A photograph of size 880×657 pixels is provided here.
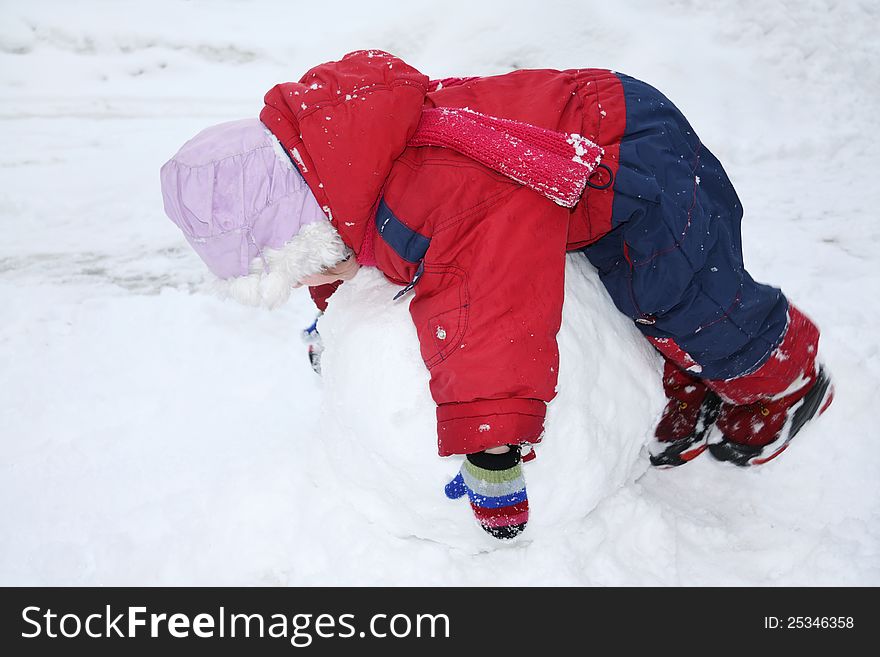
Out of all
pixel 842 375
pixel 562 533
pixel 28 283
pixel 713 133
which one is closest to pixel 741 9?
pixel 713 133

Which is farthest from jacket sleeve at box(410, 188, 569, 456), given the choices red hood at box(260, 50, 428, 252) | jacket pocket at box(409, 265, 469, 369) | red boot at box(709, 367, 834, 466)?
red boot at box(709, 367, 834, 466)

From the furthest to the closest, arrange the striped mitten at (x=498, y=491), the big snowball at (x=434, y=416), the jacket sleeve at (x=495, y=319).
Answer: the big snowball at (x=434, y=416) < the striped mitten at (x=498, y=491) < the jacket sleeve at (x=495, y=319)

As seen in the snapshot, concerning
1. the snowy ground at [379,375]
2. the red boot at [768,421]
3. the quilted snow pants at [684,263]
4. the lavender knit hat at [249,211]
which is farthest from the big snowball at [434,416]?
the red boot at [768,421]

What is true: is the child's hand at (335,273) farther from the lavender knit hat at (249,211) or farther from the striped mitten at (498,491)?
the striped mitten at (498,491)

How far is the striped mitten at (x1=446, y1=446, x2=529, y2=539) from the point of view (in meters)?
1.39

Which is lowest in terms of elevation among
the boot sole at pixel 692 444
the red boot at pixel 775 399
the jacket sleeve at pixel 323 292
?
the boot sole at pixel 692 444

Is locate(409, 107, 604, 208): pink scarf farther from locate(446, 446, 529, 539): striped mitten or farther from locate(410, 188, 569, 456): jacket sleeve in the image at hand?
locate(446, 446, 529, 539): striped mitten

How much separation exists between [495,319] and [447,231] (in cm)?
19

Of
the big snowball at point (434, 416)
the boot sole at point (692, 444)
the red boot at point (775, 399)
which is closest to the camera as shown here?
the big snowball at point (434, 416)

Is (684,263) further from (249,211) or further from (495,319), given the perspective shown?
(249,211)

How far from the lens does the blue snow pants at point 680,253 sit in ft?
4.86

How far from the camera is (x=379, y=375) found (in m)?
1.55

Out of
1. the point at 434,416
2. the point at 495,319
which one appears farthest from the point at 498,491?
the point at 495,319
